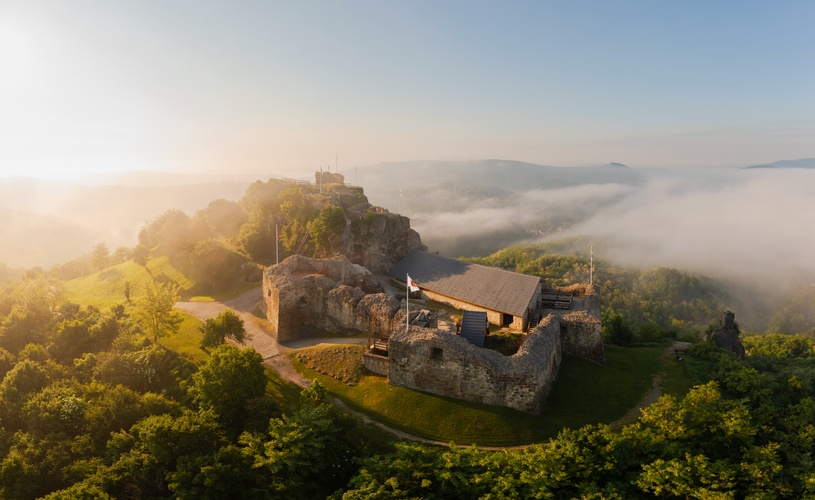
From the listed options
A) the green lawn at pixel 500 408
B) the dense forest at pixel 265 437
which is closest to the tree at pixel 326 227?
the dense forest at pixel 265 437

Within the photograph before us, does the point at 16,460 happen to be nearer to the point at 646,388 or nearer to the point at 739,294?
the point at 646,388

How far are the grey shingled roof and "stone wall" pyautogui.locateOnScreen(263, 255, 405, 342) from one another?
26.3ft

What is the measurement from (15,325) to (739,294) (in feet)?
718

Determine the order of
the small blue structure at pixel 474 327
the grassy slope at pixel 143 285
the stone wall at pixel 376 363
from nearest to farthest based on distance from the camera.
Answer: the stone wall at pixel 376 363 < the small blue structure at pixel 474 327 < the grassy slope at pixel 143 285

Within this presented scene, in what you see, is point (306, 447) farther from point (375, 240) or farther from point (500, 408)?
point (375, 240)

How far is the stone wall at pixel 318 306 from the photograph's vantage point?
38.7 metres

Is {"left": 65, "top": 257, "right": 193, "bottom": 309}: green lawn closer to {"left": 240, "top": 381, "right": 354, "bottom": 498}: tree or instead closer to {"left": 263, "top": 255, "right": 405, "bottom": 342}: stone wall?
{"left": 263, "top": 255, "right": 405, "bottom": 342}: stone wall

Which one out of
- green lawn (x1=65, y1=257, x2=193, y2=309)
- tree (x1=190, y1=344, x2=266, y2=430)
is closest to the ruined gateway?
tree (x1=190, y1=344, x2=266, y2=430)

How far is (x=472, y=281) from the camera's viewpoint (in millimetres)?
47094


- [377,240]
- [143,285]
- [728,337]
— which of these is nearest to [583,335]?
[728,337]

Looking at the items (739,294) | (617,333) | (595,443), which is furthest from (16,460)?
(739,294)

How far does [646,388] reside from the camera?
3406 centimetres

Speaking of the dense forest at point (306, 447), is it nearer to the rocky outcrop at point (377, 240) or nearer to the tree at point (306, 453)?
the tree at point (306, 453)

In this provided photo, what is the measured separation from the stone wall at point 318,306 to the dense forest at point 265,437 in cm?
552
